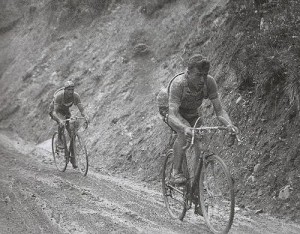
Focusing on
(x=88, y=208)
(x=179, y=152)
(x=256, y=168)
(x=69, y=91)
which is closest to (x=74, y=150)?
(x=69, y=91)

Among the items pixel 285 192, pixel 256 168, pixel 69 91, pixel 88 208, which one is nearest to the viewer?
pixel 285 192

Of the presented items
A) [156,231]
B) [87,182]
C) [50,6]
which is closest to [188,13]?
[87,182]

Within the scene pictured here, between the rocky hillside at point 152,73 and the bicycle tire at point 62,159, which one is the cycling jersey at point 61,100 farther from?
the rocky hillside at point 152,73

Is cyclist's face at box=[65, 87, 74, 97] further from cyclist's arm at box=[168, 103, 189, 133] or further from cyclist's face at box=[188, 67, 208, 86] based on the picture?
cyclist's face at box=[188, 67, 208, 86]

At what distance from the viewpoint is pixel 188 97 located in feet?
18.9

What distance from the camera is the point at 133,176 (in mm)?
10156

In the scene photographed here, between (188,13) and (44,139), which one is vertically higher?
(188,13)

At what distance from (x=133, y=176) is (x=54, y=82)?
32.9ft

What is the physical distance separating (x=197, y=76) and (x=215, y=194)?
160cm

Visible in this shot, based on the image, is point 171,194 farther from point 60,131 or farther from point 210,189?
point 60,131

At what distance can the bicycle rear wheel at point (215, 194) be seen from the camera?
5.20 meters

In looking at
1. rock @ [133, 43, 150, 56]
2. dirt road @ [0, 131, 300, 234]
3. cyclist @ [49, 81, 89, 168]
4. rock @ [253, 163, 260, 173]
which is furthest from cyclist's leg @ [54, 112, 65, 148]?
rock @ [253, 163, 260, 173]

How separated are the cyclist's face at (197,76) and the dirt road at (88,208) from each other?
2.01 metres

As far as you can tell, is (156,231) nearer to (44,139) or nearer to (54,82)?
(44,139)
